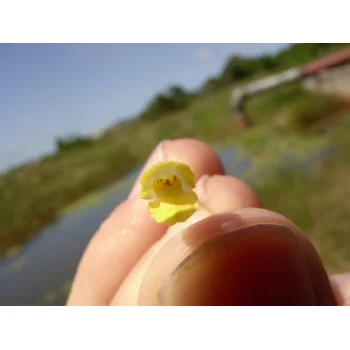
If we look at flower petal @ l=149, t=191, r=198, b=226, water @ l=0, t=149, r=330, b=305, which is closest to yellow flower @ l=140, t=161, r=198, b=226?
flower petal @ l=149, t=191, r=198, b=226

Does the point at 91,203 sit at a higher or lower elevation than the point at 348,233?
higher

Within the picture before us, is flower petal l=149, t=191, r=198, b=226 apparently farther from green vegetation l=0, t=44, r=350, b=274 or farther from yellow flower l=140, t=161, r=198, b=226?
green vegetation l=0, t=44, r=350, b=274

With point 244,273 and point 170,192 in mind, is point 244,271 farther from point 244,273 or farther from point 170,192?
point 170,192
